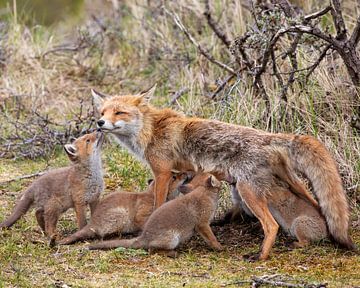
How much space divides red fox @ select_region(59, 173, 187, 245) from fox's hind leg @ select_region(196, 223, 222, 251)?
68 cm

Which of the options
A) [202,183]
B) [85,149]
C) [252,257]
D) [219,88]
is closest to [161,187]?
[202,183]

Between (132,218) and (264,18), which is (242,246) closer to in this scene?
(132,218)

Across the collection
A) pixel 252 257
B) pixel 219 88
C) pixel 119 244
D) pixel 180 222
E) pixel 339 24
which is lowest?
pixel 252 257

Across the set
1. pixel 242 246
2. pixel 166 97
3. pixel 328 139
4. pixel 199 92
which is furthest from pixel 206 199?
pixel 166 97

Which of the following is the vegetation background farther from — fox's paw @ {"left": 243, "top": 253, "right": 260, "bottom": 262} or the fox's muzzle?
the fox's muzzle

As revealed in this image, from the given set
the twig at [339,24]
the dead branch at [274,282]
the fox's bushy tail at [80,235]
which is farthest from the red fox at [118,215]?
the twig at [339,24]

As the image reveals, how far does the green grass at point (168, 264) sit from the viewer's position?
21.8 ft

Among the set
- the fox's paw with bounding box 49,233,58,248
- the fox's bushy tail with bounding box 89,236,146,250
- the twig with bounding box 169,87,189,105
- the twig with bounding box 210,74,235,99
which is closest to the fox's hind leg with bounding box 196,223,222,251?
the fox's bushy tail with bounding box 89,236,146,250

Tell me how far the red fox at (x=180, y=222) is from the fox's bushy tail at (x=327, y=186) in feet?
3.07

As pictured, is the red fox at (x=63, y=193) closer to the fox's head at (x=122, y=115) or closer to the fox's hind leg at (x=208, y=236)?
the fox's head at (x=122, y=115)

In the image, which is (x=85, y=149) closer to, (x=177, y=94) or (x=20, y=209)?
(x=20, y=209)

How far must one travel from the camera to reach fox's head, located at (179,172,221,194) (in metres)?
7.80

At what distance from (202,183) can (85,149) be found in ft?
4.45

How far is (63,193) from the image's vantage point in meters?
8.09
